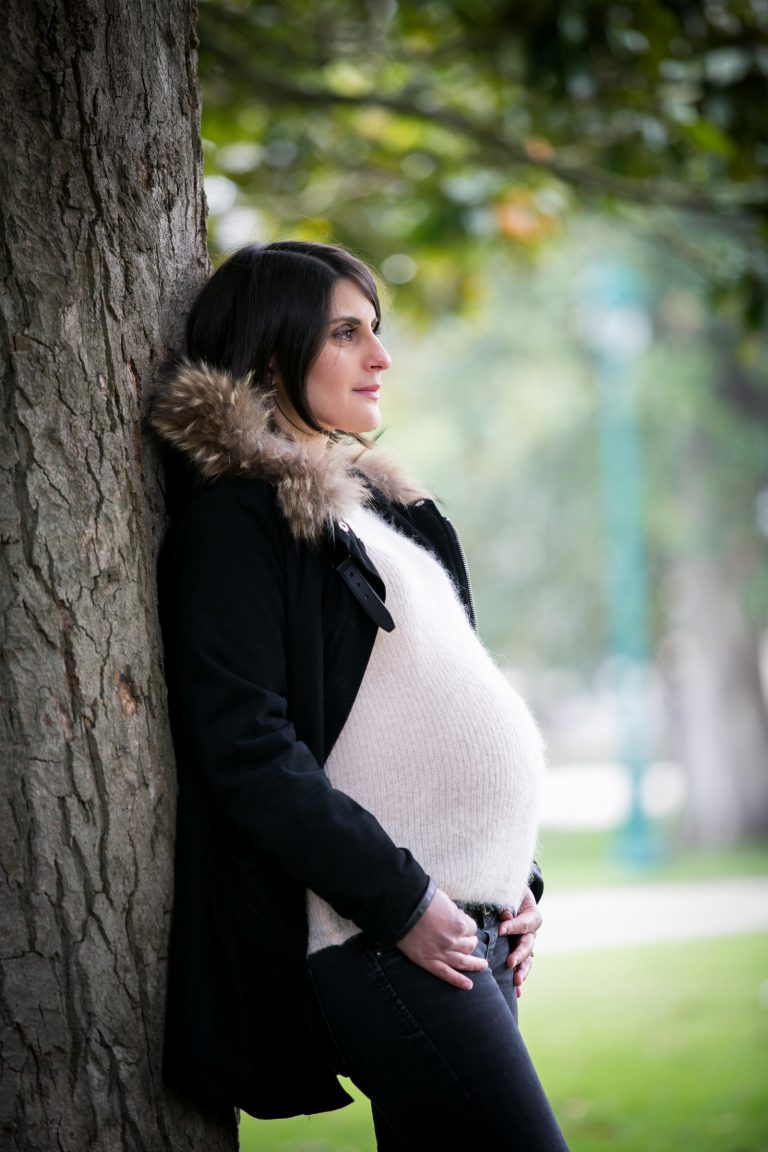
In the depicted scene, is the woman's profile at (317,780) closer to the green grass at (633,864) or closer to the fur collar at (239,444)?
the fur collar at (239,444)

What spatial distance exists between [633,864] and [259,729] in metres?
15.9

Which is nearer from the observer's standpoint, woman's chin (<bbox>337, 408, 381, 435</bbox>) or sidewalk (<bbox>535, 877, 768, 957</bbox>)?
woman's chin (<bbox>337, 408, 381, 435</bbox>)

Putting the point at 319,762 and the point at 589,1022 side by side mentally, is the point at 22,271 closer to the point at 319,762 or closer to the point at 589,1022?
the point at 319,762

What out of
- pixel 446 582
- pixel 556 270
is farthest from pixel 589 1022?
pixel 556 270

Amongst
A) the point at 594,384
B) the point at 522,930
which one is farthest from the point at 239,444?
the point at 594,384

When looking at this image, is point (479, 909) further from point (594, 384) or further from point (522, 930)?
point (594, 384)

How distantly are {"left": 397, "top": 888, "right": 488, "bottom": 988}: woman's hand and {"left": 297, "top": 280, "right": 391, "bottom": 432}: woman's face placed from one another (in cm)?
92

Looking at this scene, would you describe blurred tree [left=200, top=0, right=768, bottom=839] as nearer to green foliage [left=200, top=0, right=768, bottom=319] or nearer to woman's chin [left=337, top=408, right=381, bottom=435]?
green foliage [left=200, top=0, right=768, bottom=319]

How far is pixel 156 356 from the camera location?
7.58 ft

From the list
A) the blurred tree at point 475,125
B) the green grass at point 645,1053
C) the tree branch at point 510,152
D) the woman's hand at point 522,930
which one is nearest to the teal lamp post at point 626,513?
the green grass at point 645,1053

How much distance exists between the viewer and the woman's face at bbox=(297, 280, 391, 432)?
239cm

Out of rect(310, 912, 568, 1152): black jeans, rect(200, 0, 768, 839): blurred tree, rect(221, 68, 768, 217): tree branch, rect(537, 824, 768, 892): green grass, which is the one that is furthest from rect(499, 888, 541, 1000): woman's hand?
rect(537, 824, 768, 892): green grass

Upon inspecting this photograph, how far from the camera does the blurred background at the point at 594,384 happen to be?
546 centimetres

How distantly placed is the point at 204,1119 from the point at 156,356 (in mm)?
1366
